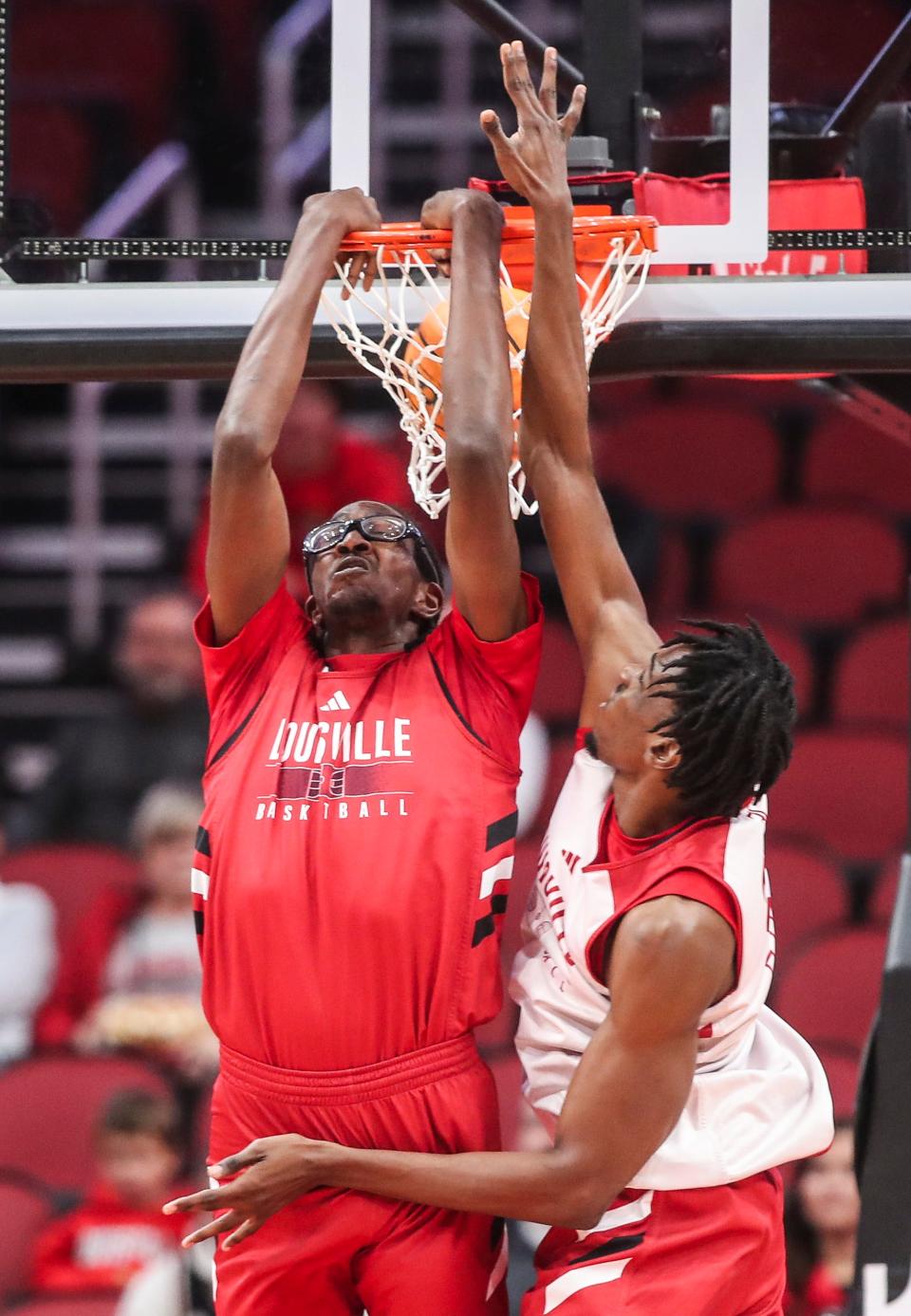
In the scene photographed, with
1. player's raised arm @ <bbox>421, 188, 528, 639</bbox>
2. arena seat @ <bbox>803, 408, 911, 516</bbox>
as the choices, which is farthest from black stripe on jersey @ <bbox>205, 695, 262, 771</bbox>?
arena seat @ <bbox>803, 408, 911, 516</bbox>

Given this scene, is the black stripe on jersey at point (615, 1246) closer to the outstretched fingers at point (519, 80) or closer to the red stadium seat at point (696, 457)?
the outstretched fingers at point (519, 80)

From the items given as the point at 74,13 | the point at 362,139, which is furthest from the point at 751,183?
the point at 74,13

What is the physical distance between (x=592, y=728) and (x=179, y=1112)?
2929mm

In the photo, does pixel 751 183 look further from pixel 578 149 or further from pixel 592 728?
pixel 592 728

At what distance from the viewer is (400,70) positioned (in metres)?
6.94

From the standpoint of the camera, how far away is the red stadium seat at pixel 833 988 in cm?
598

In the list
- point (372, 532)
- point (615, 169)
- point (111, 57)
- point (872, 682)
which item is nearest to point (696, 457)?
point (872, 682)

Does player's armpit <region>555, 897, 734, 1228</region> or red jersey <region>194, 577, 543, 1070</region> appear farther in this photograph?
red jersey <region>194, 577, 543, 1070</region>

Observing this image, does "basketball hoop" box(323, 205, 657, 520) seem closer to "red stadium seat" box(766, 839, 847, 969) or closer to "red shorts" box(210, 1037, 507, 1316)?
"red shorts" box(210, 1037, 507, 1316)

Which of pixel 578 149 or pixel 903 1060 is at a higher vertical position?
pixel 578 149

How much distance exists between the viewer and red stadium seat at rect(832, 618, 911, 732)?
684 cm

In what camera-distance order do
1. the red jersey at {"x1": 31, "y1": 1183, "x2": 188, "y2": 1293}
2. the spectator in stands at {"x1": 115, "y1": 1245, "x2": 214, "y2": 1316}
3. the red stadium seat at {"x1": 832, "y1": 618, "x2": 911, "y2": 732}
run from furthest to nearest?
the red stadium seat at {"x1": 832, "y1": 618, "x2": 911, "y2": 732} < the red jersey at {"x1": 31, "y1": 1183, "x2": 188, "y2": 1293} < the spectator in stands at {"x1": 115, "y1": 1245, "x2": 214, "y2": 1316}

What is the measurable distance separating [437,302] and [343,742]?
3.07 ft

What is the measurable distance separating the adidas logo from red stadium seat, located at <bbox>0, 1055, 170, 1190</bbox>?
303 cm
